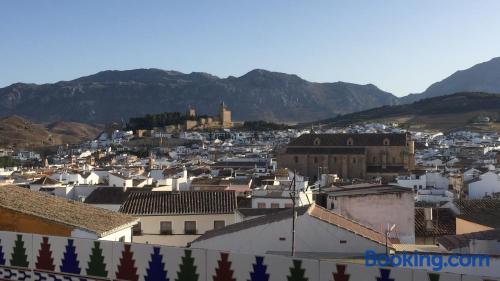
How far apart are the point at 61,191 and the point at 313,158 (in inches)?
1441

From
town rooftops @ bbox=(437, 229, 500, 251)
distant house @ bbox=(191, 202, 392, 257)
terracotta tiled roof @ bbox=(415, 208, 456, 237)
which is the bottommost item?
terracotta tiled roof @ bbox=(415, 208, 456, 237)

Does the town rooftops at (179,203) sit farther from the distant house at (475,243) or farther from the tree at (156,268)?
the tree at (156,268)

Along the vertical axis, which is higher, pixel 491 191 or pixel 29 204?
pixel 29 204

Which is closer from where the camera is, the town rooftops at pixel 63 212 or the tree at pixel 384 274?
the tree at pixel 384 274

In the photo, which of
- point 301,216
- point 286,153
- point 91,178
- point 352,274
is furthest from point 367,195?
point 286,153

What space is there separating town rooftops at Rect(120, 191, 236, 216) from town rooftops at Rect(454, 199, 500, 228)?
822 cm

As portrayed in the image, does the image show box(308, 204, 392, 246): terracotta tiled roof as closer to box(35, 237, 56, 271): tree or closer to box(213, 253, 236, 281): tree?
box(213, 253, 236, 281): tree

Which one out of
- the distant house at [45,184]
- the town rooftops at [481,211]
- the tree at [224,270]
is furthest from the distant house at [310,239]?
the distant house at [45,184]

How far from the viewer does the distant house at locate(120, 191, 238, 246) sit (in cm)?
2148

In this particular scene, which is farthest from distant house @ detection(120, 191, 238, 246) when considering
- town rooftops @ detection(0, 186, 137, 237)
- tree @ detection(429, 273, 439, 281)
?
tree @ detection(429, 273, 439, 281)

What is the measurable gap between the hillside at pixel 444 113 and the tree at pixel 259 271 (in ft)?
379

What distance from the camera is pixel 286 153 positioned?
201 ft

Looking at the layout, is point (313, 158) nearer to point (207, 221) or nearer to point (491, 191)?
point (491, 191)

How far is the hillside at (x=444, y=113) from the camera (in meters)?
128
